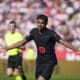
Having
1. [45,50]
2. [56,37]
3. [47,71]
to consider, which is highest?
[56,37]

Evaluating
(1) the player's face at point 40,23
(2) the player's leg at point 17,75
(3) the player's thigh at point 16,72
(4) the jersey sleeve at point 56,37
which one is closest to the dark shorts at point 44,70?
(4) the jersey sleeve at point 56,37

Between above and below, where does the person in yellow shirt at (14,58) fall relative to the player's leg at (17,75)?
above

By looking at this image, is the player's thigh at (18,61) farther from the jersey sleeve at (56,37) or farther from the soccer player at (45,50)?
the jersey sleeve at (56,37)

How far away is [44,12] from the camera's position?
25500 mm

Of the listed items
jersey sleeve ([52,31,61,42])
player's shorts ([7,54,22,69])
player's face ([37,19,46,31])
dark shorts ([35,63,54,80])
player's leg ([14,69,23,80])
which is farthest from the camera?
player's shorts ([7,54,22,69])

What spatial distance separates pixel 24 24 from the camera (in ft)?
81.1

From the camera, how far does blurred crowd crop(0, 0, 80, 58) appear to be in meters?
24.6

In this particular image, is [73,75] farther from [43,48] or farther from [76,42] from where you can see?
[43,48]

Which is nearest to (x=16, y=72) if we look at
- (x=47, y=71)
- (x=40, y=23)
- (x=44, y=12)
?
(x=47, y=71)

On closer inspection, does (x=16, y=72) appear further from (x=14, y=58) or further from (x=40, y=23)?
(x=40, y=23)

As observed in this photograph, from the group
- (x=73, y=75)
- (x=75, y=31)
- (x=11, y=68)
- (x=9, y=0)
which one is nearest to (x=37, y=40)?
(x=11, y=68)

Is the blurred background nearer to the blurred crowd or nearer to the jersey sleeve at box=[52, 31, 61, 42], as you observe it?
the blurred crowd

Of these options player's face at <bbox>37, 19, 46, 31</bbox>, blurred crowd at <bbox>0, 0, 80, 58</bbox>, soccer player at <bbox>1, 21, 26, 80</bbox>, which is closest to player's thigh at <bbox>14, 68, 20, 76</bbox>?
soccer player at <bbox>1, 21, 26, 80</bbox>

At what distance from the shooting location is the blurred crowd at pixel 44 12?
970 inches
